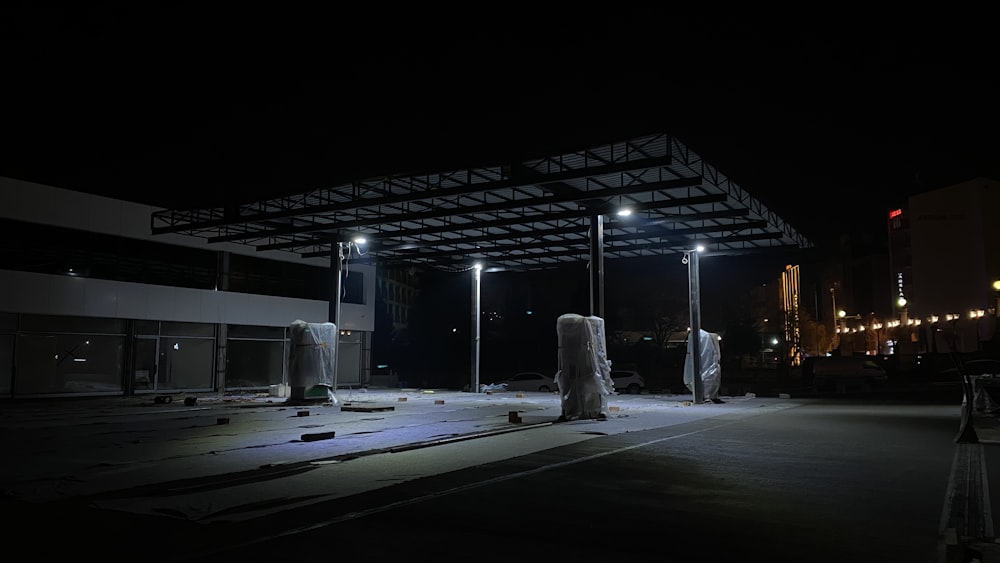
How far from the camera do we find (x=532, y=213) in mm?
25734

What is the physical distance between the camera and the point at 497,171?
813 inches

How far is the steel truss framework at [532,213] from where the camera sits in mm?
19828

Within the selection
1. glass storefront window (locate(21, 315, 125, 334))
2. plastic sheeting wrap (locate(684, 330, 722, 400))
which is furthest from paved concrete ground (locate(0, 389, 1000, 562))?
glass storefront window (locate(21, 315, 125, 334))

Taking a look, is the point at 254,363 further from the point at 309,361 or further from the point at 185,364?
the point at 309,361

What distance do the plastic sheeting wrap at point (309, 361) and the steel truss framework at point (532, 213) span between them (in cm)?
441

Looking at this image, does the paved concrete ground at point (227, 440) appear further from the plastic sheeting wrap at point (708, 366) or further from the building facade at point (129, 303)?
the building facade at point (129, 303)

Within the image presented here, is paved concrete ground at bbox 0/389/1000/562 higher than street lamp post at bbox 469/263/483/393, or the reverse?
street lamp post at bbox 469/263/483/393

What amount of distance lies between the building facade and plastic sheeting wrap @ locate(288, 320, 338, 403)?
434 cm

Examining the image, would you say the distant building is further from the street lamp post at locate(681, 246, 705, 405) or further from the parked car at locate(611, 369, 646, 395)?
the street lamp post at locate(681, 246, 705, 405)

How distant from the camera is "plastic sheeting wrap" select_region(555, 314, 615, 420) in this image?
55.4 ft

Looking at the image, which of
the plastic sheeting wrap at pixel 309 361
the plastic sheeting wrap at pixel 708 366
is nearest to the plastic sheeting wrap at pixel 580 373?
the plastic sheeting wrap at pixel 708 366

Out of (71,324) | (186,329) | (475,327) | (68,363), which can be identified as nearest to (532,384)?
(475,327)

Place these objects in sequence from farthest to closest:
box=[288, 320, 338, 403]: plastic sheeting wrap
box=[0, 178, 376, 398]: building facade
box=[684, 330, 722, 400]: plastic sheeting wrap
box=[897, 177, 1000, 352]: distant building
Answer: box=[897, 177, 1000, 352]: distant building → box=[684, 330, 722, 400]: plastic sheeting wrap → box=[0, 178, 376, 398]: building facade → box=[288, 320, 338, 403]: plastic sheeting wrap

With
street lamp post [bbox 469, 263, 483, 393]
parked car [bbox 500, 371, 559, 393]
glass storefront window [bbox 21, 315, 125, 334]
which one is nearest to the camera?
glass storefront window [bbox 21, 315, 125, 334]
